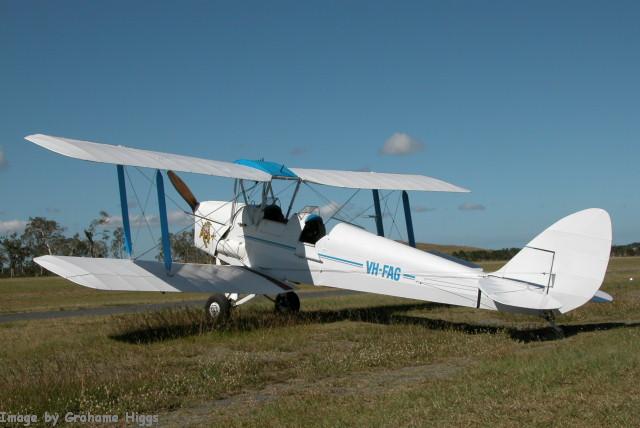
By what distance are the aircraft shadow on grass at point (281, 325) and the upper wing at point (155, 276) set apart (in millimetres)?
589

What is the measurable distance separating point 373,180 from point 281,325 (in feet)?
14.2

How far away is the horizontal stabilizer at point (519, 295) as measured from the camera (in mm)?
8555

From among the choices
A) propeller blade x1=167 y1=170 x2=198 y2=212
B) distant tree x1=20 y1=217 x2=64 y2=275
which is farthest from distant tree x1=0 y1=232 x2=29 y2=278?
propeller blade x1=167 y1=170 x2=198 y2=212

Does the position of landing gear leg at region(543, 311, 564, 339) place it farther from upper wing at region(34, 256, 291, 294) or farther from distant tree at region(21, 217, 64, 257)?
distant tree at region(21, 217, 64, 257)

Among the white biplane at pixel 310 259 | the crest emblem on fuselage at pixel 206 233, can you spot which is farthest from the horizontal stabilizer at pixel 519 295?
the crest emblem on fuselage at pixel 206 233

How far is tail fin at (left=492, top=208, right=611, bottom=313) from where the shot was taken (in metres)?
8.37

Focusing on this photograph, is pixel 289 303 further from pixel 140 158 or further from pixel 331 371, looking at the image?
pixel 331 371

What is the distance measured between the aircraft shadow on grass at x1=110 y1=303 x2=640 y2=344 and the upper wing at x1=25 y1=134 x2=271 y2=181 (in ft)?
8.49

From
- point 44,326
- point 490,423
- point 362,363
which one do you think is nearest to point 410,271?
point 362,363

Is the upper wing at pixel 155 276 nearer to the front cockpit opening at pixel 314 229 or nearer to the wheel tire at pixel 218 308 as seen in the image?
the wheel tire at pixel 218 308

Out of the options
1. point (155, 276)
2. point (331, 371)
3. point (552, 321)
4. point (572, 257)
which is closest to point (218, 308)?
point (155, 276)

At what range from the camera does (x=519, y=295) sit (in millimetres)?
8773

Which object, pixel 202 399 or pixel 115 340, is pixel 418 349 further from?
pixel 115 340

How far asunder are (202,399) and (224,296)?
5994 millimetres
